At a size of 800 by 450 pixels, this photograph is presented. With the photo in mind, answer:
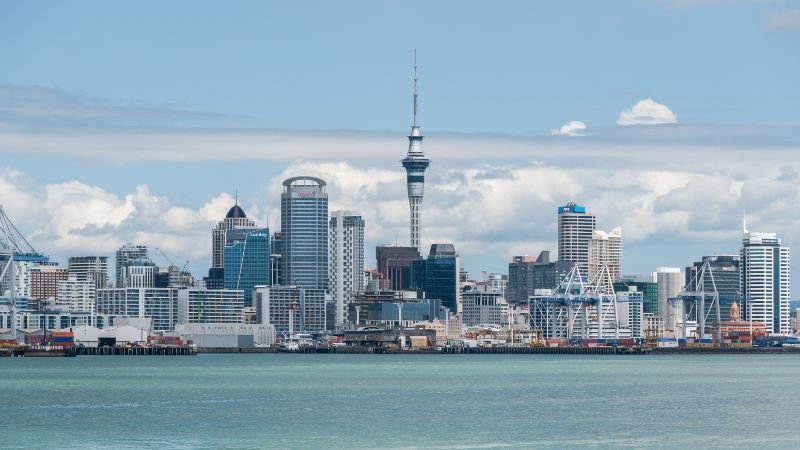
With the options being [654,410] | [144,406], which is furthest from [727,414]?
[144,406]

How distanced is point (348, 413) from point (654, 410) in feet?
52.8

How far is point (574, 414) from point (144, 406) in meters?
23.5

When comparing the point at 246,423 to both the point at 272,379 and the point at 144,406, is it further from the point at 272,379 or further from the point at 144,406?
the point at 272,379

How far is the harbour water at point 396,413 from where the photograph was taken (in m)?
68.1

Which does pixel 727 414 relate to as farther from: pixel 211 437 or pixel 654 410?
pixel 211 437

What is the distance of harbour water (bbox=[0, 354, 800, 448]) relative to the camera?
68.1 m

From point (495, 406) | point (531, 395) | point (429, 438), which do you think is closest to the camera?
point (429, 438)

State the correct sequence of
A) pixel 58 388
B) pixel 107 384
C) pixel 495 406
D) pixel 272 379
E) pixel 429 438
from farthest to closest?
pixel 272 379 → pixel 107 384 → pixel 58 388 → pixel 495 406 → pixel 429 438

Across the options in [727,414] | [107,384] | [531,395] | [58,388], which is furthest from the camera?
[107,384]

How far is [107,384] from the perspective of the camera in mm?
119062

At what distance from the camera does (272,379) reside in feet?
432

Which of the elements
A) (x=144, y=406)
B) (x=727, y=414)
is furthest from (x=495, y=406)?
(x=144, y=406)

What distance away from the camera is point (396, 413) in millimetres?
83312

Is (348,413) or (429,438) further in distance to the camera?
(348,413)
